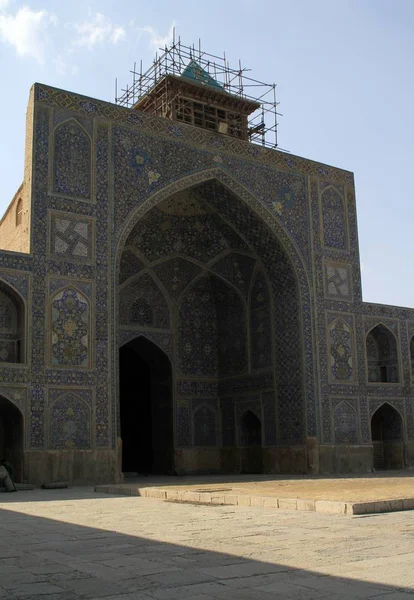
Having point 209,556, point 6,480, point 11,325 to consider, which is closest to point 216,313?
point 11,325

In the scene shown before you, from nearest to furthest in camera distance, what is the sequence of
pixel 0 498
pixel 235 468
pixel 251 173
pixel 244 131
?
pixel 0 498 → pixel 251 173 → pixel 235 468 → pixel 244 131

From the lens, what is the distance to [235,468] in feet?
60.8

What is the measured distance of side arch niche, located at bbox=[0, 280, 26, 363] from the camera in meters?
13.4

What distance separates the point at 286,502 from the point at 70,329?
715 cm

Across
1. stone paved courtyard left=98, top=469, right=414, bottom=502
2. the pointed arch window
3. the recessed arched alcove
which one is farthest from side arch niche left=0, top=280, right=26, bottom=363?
the recessed arched alcove

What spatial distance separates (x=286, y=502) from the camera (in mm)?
7680

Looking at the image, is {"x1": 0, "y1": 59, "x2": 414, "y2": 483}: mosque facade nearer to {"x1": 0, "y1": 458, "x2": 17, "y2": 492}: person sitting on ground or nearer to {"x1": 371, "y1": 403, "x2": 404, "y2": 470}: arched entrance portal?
{"x1": 371, "y1": 403, "x2": 404, "y2": 470}: arched entrance portal

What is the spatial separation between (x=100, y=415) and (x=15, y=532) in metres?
7.96

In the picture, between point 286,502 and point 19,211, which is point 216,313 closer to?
point 19,211

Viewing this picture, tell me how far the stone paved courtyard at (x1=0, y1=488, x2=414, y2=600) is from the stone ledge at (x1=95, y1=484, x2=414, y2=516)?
27 cm

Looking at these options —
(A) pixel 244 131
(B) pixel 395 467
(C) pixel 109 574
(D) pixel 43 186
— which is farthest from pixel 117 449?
(A) pixel 244 131

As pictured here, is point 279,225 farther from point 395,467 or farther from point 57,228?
point 395,467

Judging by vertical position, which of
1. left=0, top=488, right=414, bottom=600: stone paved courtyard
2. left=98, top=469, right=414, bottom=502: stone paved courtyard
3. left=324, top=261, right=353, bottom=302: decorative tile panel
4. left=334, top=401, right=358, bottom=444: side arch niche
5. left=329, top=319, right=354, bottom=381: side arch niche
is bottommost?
left=98, top=469, right=414, bottom=502: stone paved courtyard

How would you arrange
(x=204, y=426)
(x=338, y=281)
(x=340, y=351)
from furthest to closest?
1. (x=204, y=426)
2. (x=338, y=281)
3. (x=340, y=351)
